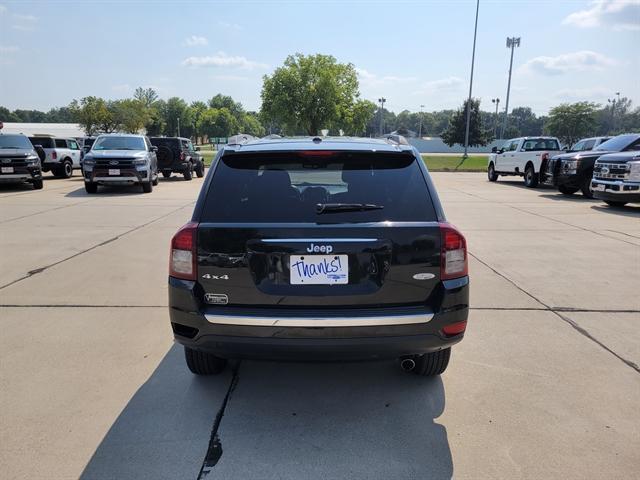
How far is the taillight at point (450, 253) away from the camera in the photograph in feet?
9.34

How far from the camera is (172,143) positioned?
22.7m

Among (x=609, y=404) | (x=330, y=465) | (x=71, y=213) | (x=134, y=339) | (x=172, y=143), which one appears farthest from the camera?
(x=172, y=143)

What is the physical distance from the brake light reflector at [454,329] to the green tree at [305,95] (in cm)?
5868

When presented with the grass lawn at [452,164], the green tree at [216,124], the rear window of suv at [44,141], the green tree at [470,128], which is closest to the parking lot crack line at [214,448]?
the rear window of suv at [44,141]

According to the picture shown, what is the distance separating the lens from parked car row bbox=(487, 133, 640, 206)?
12.3m

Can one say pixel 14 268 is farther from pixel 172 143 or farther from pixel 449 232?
pixel 172 143

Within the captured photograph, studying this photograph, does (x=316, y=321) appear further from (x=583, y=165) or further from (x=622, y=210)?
(x=583, y=165)

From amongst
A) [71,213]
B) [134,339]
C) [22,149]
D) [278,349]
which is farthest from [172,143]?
[278,349]

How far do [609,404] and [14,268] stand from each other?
696 centimetres

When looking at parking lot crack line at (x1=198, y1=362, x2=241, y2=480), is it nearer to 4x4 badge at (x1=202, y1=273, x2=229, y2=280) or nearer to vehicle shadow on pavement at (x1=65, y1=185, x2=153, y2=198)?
4x4 badge at (x1=202, y1=273, x2=229, y2=280)

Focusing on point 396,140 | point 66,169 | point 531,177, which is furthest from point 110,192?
point 531,177

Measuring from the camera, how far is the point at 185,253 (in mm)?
2861

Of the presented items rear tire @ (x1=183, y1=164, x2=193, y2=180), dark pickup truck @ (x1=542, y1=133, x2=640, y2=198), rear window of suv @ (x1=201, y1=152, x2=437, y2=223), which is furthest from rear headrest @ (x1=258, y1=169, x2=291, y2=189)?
rear tire @ (x1=183, y1=164, x2=193, y2=180)

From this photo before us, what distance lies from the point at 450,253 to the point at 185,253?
62.2 inches
